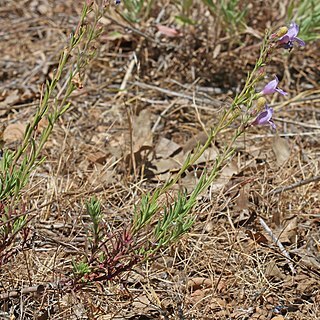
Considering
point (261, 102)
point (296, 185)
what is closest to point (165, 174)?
point (296, 185)

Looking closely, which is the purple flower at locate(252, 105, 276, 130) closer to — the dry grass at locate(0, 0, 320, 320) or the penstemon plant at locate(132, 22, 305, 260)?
the penstemon plant at locate(132, 22, 305, 260)

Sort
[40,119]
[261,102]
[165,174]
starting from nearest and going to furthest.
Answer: [261,102], [40,119], [165,174]

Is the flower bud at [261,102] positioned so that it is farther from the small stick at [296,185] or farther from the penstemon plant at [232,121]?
the small stick at [296,185]

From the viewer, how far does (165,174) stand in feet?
9.16

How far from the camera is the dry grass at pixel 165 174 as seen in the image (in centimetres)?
217

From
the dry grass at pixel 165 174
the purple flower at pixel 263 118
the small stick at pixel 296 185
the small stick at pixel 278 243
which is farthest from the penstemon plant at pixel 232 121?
the small stick at pixel 296 185

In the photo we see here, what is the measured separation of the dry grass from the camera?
217 centimetres

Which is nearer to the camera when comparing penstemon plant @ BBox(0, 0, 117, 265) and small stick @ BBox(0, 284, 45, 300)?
penstemon plant @ BBox(0, 0, 117, 265)

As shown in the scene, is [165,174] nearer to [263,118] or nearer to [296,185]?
[296,185]

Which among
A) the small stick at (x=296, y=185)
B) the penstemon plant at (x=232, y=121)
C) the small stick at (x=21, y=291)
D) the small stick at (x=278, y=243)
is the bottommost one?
the small stick at (x=278, y=243)

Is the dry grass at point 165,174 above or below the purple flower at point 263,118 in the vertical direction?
below

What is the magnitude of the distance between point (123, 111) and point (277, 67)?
943 mm

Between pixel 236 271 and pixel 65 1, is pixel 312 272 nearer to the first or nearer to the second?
pixel 236 271

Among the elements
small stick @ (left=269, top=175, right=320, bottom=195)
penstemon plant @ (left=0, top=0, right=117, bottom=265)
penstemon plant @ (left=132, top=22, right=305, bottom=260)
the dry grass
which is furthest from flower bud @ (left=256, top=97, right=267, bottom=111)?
small stick @ (left=269, top=175, right=320, bottom=195)
